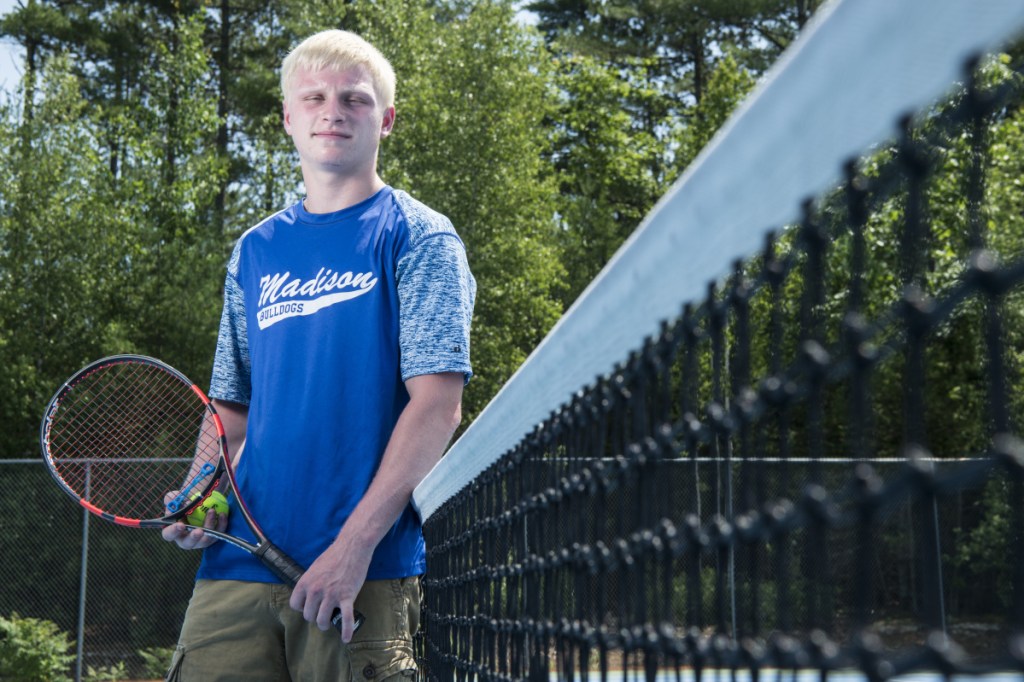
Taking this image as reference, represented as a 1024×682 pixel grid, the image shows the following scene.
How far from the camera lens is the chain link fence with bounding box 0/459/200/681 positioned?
12.1m

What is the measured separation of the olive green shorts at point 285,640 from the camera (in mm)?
2193

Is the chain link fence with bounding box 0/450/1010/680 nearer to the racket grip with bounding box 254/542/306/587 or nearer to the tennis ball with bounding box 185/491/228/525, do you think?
the tennis ball with bounding box 185/491/228/525

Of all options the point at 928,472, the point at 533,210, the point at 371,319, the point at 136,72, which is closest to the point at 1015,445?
the point at 928,472

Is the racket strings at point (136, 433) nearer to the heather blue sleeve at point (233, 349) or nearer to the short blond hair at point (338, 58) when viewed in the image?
the heather blue sleeve at point (233, 349)

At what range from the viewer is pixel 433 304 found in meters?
2.21

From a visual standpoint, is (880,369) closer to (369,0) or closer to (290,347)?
(369,0)

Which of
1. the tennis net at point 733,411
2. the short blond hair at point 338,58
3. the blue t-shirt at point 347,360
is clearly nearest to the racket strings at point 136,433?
the blue t-shirt at point 347,360

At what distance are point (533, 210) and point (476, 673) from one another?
1577 centimetres

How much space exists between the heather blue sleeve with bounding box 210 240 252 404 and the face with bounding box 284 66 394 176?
319 mm

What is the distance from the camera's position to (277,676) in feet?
7.49

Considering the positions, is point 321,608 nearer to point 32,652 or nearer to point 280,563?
point 280,563

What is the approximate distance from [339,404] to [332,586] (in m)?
0.34

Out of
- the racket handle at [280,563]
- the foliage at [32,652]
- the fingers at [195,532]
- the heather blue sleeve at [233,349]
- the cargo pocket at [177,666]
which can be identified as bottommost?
the foliage at [32,652]

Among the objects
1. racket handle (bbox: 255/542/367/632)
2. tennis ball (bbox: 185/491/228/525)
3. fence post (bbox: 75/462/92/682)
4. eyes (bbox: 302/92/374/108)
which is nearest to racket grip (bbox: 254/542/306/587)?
racket handle (bbox: 255/542/367/632)
